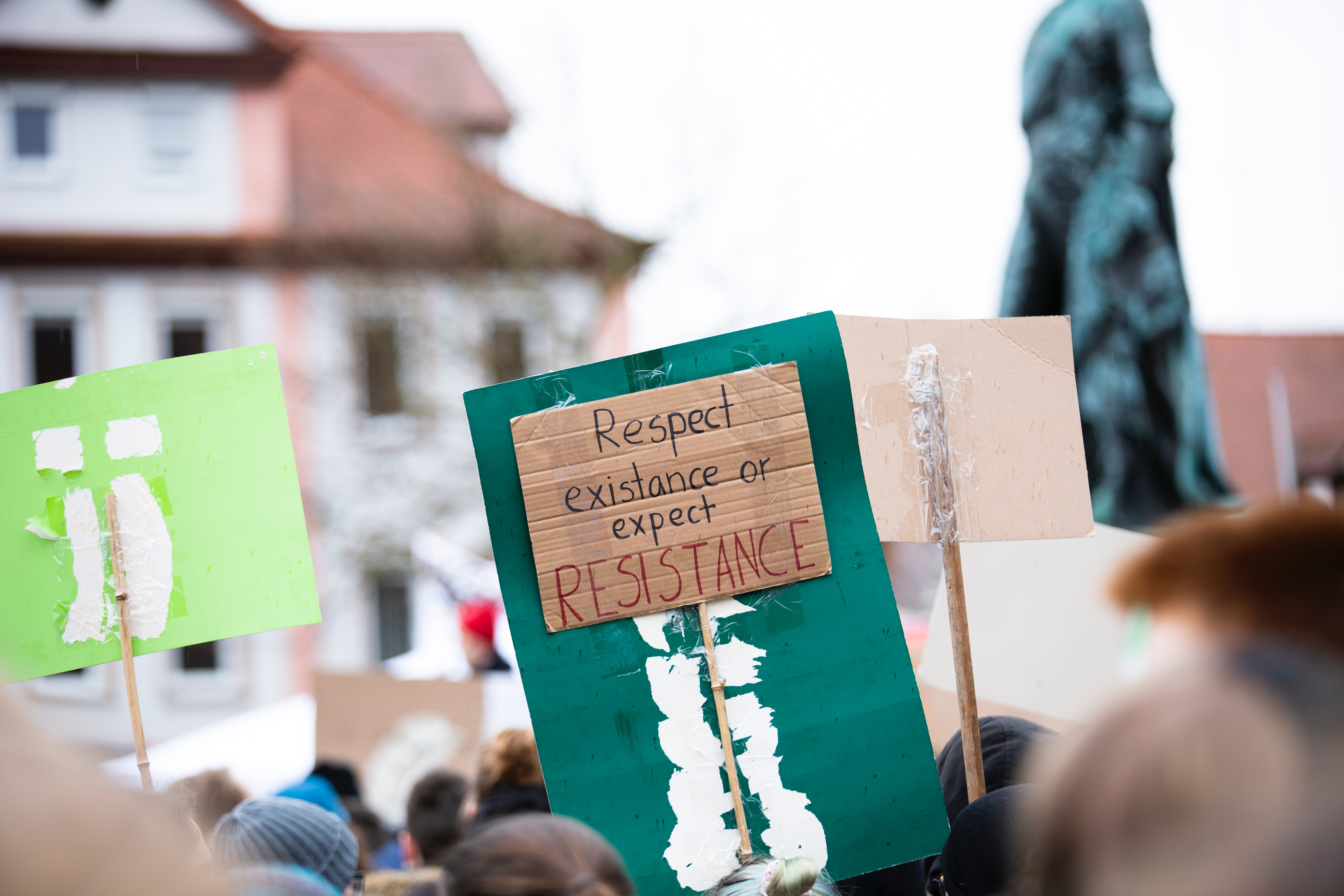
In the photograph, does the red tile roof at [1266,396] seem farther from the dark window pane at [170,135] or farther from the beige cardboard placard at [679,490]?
the beige cardboard placard at [679,490]

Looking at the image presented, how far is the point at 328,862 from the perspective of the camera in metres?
2.16

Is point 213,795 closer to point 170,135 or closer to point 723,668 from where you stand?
point 723,668

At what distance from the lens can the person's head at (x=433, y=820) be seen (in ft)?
11.0

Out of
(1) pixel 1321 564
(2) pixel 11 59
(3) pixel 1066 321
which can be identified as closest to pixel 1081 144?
(3) pixel 1066 321

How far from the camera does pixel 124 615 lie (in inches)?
79.4

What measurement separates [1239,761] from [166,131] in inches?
703

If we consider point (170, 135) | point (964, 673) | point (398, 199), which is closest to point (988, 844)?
point (964, 673)

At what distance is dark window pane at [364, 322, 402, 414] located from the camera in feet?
50.0

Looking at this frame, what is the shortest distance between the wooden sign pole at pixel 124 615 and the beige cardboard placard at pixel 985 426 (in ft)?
4.43

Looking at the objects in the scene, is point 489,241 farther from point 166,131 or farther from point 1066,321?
point 1066,321

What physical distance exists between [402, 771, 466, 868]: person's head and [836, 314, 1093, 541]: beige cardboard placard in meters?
2.02

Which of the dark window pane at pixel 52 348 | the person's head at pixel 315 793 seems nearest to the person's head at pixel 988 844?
the person's head at pixel 315 793

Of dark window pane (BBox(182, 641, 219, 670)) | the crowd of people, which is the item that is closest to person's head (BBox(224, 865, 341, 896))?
the crowd of people

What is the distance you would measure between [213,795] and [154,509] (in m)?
1.17
